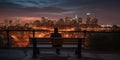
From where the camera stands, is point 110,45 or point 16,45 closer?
point 110,45

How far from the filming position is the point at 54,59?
8.15 m

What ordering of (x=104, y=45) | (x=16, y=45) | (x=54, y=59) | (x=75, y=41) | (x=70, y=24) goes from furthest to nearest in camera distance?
1. (x=70, y=24)
2. (x=16, y=45)
3. (x=104, y=45)
4. (x=75, y=41)
5. (x=54, y=59)

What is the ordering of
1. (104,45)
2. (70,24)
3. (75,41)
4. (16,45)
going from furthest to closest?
(70,24), (16,45), (104,45), (75,41)

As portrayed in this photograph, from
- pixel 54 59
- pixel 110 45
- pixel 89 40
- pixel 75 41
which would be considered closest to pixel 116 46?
pixel 110 45

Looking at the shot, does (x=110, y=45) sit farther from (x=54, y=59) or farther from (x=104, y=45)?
(x=54, y=59)

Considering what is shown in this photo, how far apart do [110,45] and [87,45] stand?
3.50 ft

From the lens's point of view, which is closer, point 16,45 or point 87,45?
point 87,45

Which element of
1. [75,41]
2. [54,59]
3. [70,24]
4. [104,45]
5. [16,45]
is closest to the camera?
[54,59]

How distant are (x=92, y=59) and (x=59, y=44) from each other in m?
1.31

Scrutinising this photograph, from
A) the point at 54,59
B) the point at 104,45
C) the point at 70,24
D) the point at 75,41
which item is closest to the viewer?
the point at 54,59

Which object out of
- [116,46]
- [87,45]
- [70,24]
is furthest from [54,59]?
[70,24]

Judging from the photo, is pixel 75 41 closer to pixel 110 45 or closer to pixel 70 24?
pixel 110 45

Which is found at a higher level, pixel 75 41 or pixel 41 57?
pixel 75 41

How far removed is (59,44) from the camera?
8.59 metres
